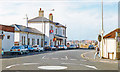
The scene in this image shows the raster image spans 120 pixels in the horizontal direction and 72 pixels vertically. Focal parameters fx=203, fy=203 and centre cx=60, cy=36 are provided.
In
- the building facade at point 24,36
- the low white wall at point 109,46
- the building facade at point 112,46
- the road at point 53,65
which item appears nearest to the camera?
the road at point 53,65

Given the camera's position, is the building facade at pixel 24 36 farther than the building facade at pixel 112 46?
Yes

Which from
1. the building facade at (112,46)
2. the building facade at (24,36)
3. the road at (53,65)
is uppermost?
the building facade at (24,36)

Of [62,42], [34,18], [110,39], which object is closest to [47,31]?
[34,18]

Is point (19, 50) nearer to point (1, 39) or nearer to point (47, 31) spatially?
point (1, 39)

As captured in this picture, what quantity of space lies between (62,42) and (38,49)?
3926 centimetres

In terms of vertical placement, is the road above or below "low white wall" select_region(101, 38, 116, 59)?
below

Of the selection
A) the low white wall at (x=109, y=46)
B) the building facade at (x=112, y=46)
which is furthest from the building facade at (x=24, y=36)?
the building facade at (x=112, y=46)

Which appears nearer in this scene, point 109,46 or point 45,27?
point 109,46

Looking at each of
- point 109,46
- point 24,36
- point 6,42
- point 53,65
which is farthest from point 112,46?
point 24,36

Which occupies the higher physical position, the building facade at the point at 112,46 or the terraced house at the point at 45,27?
the terraced house at the point at 45,27

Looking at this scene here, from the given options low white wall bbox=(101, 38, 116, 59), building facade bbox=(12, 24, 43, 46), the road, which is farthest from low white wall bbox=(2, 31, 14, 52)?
Result: low white wall bbox=(101, 38, 116, 59)

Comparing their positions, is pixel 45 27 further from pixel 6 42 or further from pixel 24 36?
pixel 6 42

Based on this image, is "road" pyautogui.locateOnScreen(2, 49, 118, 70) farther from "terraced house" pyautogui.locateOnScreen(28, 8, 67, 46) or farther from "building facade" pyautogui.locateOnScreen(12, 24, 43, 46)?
"terraced house" pyautogui.locateOnScreen(28, 8, 67, 46)

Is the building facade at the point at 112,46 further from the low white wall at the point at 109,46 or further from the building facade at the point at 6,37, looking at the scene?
the building facade at the point at 6,37
